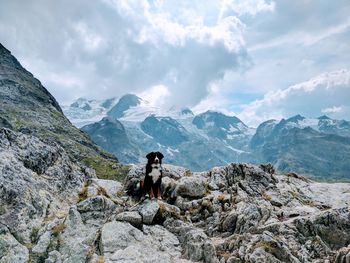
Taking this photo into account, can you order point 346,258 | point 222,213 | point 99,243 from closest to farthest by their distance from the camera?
point 346,258 → point 99,243 → point 222,213

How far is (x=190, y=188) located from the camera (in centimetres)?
3412

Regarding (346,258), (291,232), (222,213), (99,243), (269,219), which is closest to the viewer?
(346,258)

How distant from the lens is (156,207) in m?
29.0

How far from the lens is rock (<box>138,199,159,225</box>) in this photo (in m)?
28.0

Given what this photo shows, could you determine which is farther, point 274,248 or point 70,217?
point 70,217

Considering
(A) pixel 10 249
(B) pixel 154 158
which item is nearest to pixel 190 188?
(B) pixel 154 158

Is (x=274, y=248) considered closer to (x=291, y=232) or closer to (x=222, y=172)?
(x=291, y=232)

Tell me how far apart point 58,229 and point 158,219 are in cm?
694

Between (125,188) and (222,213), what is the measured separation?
33.7ft

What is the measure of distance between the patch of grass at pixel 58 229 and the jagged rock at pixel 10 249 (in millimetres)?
1980

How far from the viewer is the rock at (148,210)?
91.9 ft

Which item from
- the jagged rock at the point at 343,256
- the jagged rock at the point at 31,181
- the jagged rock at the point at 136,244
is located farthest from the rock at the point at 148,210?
the jagged rock at the point at 343,256

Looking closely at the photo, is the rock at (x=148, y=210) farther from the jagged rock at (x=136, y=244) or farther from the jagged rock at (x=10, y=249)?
the jagged rock at (x=10, y=249)

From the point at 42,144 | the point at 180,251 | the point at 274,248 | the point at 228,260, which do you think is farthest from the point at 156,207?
the point at 42,144
